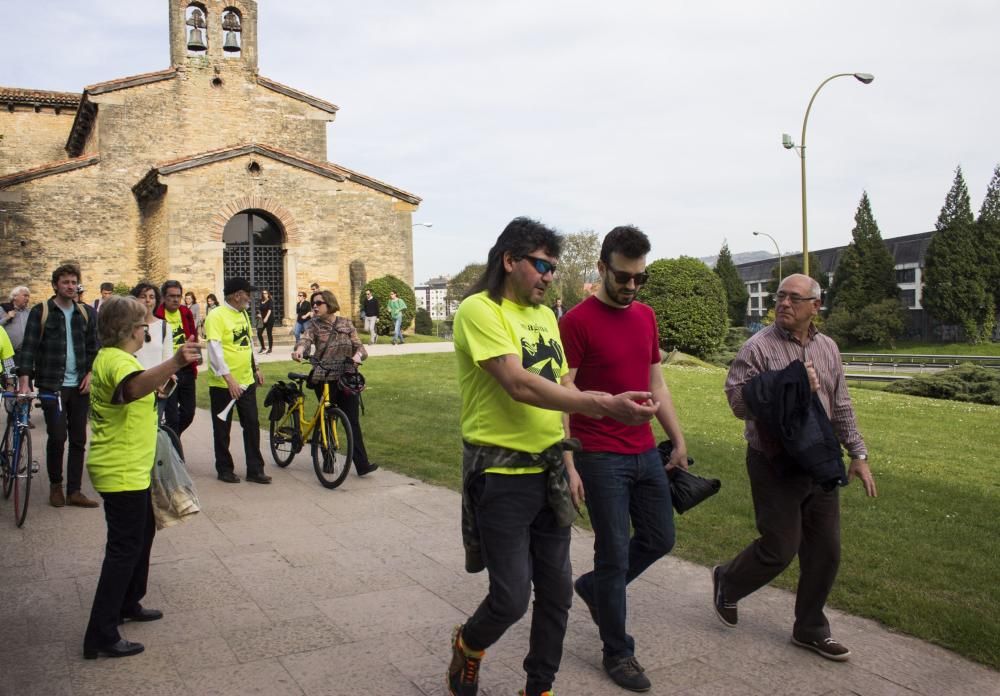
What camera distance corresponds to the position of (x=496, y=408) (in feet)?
11.3

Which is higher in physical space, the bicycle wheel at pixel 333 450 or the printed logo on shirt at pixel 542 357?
the printed logo on shirt at pixel 542 357

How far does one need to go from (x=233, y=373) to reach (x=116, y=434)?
420 cm

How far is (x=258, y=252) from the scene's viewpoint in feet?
99.5

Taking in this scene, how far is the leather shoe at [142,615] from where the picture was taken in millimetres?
4801

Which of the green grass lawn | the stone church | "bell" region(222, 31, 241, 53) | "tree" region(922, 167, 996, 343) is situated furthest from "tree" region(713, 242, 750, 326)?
the green grass lawn

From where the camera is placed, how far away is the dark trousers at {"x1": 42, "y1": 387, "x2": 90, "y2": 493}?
7.60 m

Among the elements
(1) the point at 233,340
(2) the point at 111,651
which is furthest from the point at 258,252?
(2) the point at 111,651

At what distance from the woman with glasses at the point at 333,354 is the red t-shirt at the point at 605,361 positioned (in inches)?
193

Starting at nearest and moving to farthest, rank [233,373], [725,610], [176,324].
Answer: [725,610] → [233,373] → [176,324]

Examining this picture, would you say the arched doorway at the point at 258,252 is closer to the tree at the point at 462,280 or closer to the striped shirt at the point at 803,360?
the striped shirt at the point at 803,360

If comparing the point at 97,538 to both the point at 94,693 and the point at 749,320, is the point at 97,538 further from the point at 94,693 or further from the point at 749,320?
the point at 749,320

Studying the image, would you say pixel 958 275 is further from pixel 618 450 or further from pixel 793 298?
pixel 618 450

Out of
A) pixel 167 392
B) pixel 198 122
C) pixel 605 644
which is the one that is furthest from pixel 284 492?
pixel 198 122

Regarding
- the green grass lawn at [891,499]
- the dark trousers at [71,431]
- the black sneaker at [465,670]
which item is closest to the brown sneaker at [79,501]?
the dark trousers at [71,431]
